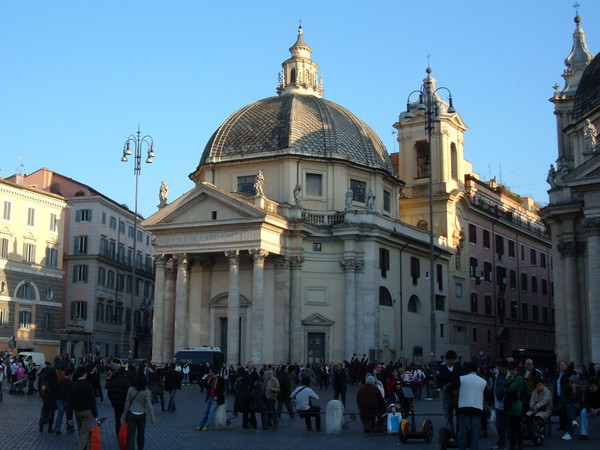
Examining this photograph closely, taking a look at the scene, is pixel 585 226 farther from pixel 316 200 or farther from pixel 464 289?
pixel 464 289

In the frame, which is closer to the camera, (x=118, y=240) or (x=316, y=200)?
(x=316, y=200)

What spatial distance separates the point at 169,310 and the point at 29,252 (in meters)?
15.0

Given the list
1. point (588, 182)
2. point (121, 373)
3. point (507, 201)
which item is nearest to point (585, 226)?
point (588, 182)

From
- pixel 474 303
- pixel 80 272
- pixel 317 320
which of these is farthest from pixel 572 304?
pixel 80 272

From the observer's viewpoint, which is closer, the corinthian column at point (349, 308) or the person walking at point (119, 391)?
the person walking at point (119, 391)

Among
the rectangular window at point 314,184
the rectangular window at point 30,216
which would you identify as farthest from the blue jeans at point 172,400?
the rectangular window at point 30,216

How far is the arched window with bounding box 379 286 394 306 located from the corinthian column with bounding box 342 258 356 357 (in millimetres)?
2180

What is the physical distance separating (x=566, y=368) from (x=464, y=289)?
1446 inches

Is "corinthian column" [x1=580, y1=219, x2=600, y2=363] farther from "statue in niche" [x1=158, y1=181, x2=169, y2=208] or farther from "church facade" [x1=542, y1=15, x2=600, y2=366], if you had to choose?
"statue in niche" [x1=158, y1=181, x2=169, y2=208]

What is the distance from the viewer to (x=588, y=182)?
1270 inches

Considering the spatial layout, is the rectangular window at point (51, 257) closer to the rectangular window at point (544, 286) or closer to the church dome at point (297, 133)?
the church dome at point (297, 133)

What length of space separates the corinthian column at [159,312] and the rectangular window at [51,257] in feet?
48.5

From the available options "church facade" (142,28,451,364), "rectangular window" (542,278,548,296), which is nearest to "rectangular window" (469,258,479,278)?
"church facade" (142,28,451,364)

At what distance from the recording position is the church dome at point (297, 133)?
46.3m
